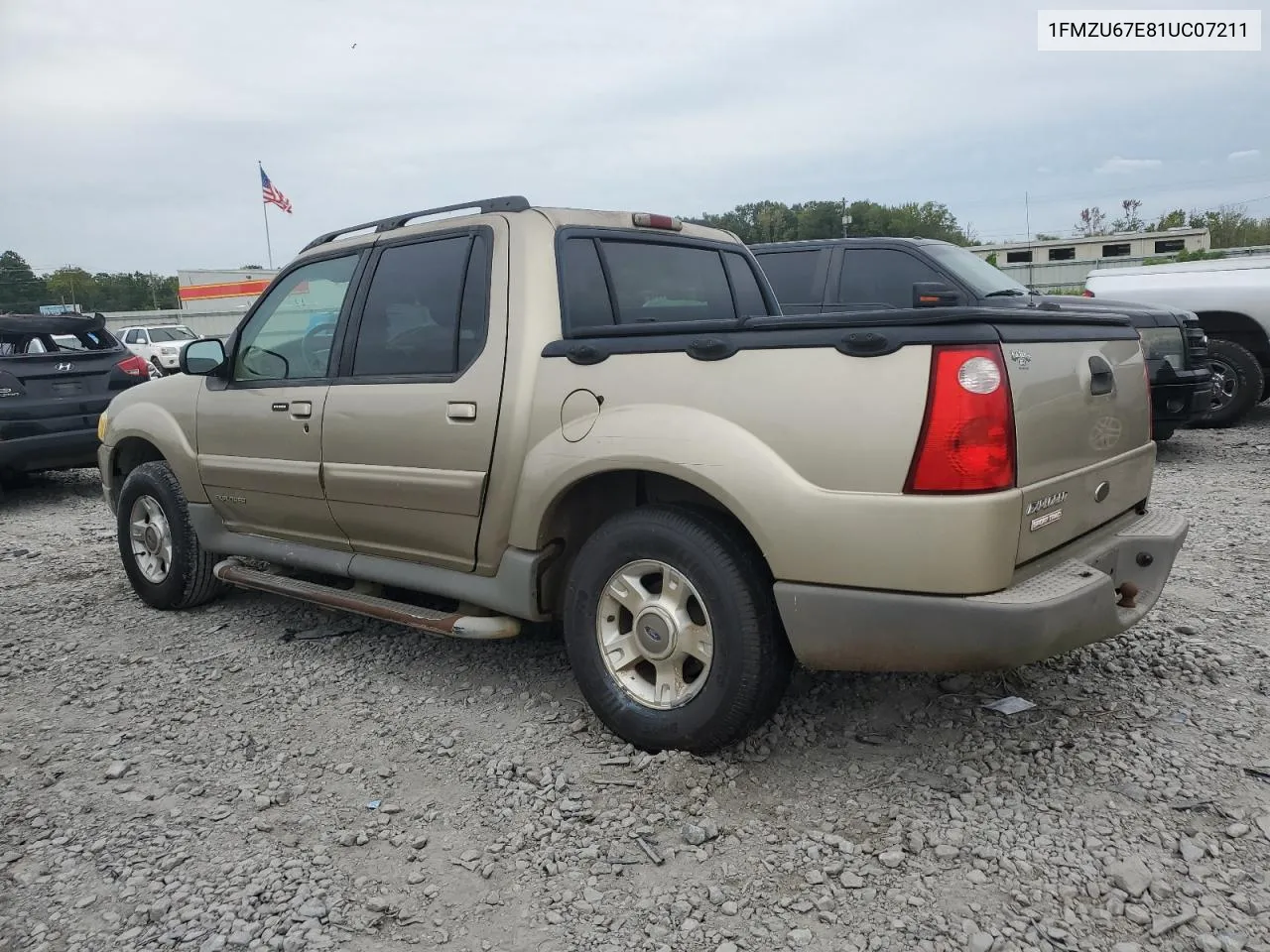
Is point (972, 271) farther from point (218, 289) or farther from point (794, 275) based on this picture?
point (218, 289)

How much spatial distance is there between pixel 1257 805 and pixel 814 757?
1.26 meters

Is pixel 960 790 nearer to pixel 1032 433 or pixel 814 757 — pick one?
pixel 814 757

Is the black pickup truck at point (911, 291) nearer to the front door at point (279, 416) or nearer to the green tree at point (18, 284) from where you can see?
the front door at point (279, 416)

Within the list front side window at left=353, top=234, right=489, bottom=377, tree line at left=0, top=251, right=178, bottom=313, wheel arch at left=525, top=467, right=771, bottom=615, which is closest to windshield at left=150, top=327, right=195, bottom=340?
front side window at left=353, top=234, right=489, bottom=377

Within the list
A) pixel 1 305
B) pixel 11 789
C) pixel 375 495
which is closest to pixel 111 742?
pixel 11 789

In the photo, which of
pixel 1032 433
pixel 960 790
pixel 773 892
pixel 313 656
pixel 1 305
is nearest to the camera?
pixel 773 892

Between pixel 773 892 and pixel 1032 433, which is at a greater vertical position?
pixel 1032 433

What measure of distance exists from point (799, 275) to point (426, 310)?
4.53 m

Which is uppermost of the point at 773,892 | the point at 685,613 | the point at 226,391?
the point at 226,391

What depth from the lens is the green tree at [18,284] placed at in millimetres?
77794

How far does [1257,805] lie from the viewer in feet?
8.94

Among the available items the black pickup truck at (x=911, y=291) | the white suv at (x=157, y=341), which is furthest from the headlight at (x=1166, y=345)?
the white suv at (x=157, y=341)

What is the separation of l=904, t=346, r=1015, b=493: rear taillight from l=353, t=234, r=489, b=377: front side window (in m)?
1.67

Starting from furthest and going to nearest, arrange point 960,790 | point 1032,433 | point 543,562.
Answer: point 543,562
point 960,790
point 1032,433
